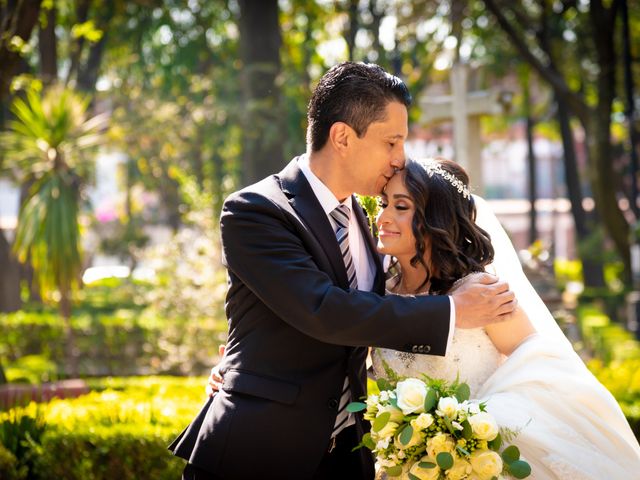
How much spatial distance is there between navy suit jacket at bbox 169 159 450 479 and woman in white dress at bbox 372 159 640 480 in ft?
1.06

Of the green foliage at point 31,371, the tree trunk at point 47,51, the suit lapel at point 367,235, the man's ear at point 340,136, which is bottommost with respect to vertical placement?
the green foliage at point 31,371

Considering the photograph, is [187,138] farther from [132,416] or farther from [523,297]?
[523,297]

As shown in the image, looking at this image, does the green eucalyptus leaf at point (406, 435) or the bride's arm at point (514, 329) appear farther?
the bride's arm at point (514, 329)

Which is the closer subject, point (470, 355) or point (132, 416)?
point (470, 355)

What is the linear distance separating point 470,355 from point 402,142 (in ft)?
2.78

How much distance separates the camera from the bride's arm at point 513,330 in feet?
11.9

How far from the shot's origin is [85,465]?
5598 mm

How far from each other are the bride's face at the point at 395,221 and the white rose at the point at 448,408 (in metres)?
0.82

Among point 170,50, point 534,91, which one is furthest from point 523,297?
point 534,91

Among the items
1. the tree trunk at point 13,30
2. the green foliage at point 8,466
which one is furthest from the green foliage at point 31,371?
the green foliage at point 8,466

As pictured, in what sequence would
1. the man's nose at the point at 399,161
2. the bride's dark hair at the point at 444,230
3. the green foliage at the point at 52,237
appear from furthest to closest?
the green foliage at the point at 52,237
the bride's dark hair at the point at 444,230
the man's nose at the point at 399,161

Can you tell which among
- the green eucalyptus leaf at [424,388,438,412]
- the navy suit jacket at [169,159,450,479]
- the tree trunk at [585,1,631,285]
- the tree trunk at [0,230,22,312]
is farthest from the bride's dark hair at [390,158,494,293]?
the tree trunk at [0,230,22,312]

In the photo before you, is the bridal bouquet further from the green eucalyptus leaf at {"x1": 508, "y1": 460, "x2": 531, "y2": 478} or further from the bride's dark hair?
the bride's dark hair

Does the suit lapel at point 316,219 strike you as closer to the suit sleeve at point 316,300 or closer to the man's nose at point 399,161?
the suit sleeve at point 316,300
